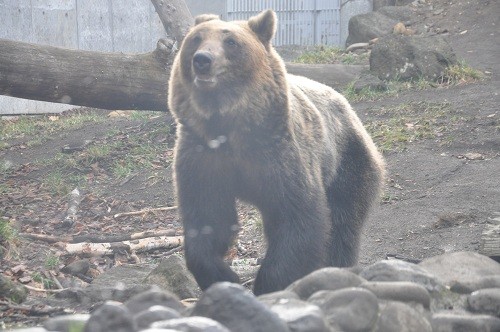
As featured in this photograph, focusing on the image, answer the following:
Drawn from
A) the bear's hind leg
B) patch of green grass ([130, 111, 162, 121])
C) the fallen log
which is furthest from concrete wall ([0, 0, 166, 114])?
the bear's hind leg

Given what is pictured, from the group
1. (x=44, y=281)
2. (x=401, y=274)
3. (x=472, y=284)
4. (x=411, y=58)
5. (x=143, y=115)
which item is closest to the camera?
(x=401, y=274)

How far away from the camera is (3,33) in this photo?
45.3ft

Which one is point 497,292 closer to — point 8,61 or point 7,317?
point 7,317

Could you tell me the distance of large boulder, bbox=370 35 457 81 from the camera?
37.8 ft

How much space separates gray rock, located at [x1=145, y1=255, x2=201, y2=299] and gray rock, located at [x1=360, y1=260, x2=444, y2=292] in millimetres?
1827

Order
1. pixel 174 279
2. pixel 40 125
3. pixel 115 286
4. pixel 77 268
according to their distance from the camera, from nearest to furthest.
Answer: pixel 115 286, pixel 174 279, pixel 77 268, pixel 40 125

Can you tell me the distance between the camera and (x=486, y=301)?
3861 mm

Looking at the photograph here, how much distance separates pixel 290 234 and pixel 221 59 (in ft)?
3.80

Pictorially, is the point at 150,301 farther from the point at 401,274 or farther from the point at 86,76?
the point at 86,76

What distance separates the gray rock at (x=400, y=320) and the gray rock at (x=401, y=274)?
36 cm

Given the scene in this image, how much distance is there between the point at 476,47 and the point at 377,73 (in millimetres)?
2659

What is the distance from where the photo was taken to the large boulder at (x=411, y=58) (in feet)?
37.8

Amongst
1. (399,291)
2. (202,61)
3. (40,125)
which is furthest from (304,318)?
(40,125)

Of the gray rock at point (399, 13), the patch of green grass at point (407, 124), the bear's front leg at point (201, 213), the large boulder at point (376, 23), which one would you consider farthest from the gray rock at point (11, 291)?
the gray rock at point (399, 13)
